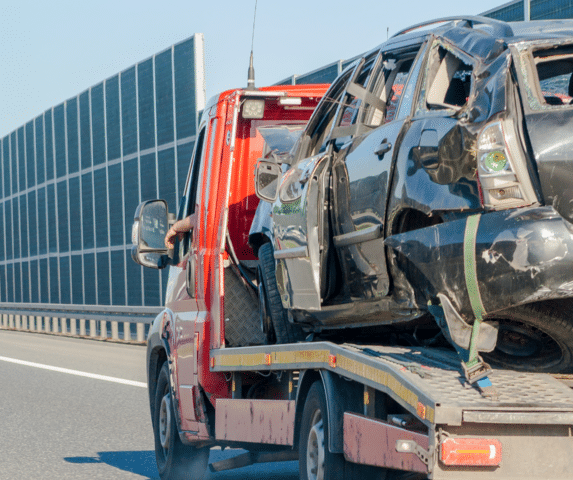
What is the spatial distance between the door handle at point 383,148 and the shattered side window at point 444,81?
0.21 metres

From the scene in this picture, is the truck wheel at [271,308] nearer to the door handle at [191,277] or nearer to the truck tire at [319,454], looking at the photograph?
the door handle at [191,277]

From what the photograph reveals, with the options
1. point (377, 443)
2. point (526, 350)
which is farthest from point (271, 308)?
point (526, 350)

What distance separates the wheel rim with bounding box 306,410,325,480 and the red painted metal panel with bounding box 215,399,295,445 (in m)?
0.36

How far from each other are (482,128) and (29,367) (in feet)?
45.8

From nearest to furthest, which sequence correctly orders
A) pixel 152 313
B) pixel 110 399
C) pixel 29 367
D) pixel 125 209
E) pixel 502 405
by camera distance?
1. pixel 502 405
2. pixel 110 399
3. pixel 29 367
4. pixel 152 313
5. pixel 125 209

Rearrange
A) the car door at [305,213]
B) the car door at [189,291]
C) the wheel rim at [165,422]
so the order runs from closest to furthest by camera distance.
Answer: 1. the car door at [305,213]
2. the car door at [189,291]
3. the wheel rim at [165,422]

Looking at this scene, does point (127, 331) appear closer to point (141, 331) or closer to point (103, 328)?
point (141, 331)

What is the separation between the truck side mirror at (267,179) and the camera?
22.5 feet

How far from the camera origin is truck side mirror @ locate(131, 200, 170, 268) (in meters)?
8.42

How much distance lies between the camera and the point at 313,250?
19.2 ft

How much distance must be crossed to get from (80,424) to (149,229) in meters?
3.21

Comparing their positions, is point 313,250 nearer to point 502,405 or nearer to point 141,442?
point 502,405

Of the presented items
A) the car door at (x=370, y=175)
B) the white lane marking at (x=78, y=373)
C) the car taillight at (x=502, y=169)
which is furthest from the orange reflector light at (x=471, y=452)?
the white lane marking at (x=78, y=373)

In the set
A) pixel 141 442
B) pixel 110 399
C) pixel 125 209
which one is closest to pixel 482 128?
pixel 141 442
